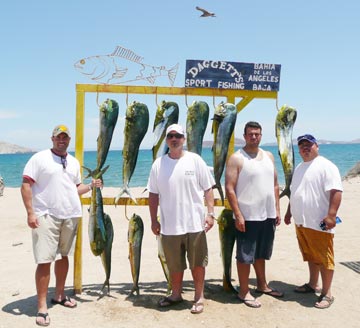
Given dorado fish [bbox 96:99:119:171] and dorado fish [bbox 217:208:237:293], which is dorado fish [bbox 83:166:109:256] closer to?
dorado fish [bbox 96:99:119:171]

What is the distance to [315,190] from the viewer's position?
430 centimetres

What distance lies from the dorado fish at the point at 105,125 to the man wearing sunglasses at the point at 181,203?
712mm

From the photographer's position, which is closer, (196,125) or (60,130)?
(60,130)

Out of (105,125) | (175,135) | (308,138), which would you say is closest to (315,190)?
(308,138)

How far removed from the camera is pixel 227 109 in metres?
4.61

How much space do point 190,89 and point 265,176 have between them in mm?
1429

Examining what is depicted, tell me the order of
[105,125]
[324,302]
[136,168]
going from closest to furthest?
[324,302], [105,125], [136,168]

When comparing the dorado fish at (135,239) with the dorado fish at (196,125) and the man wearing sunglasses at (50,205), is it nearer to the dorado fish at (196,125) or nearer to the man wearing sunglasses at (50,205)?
the man wearing sunglasses at (50,205)

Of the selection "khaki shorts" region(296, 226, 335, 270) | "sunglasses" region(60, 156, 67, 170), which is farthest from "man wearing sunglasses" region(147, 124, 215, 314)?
"khaki shorts" region(296, 226, 335, 270)

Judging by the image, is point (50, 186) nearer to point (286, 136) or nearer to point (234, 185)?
point (234, 185)

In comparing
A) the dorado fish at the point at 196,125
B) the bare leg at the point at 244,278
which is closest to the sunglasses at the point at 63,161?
the dorado fish at the point at 196,125

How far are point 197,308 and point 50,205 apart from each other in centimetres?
187

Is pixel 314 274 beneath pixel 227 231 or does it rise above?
beneath

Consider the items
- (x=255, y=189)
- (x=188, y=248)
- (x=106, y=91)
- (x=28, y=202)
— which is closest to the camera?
(x=28, y=202)
